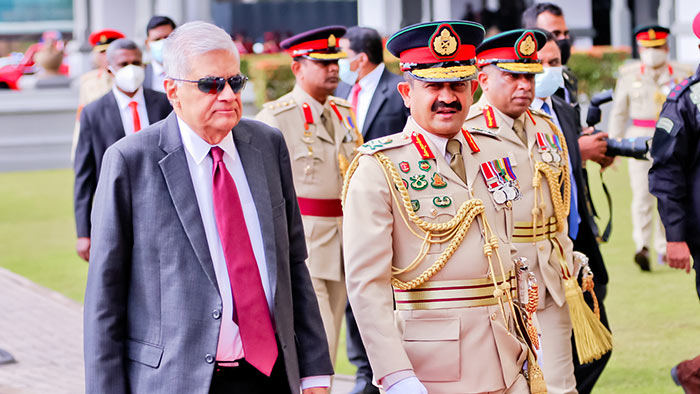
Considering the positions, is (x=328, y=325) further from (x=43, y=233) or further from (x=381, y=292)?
(x=43, y=233)

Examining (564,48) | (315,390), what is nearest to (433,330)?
(315,390)

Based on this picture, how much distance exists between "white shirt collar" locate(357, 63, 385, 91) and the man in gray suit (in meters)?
4.40

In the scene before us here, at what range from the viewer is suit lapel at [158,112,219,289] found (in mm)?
3131

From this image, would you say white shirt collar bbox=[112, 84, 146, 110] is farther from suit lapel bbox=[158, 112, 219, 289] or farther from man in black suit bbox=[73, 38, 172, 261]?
suit lapel bbox=[158, 112, 219, 289]

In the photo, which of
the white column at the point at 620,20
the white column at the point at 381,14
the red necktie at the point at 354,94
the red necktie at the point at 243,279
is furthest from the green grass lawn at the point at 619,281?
the white column at the point at 620,20

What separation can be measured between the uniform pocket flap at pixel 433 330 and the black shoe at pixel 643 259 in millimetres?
6295

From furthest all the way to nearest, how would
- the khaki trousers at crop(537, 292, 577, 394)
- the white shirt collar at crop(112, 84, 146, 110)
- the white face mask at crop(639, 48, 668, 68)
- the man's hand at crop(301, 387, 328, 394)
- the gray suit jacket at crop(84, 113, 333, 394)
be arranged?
the white face mask at crop(639, 48, 668, 68)
the white shirt collar at crop(112, 84, 146, 110)
the khaki trousers at crop(537, 292, 577, 394)
the man's hand at crop(301, 387, 328, 394)
the gray suit jacket at crop(84, 113, 333, 394)

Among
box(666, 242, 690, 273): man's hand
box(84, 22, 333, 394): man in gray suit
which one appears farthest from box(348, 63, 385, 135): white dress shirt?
box(84, 22, 333, 394): man in gray suit

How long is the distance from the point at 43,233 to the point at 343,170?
305 inches

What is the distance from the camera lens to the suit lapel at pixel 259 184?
3234mm

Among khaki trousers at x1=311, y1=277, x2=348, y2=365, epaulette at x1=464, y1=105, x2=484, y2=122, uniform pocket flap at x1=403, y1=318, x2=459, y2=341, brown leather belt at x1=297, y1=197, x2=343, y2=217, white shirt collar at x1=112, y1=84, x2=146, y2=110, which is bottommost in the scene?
khaki trousers at x1=311, y1=277, x2=348, y2=365

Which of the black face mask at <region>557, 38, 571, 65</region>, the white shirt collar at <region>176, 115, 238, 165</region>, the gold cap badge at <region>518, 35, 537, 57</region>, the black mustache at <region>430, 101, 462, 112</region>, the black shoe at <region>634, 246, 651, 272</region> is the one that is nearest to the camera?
the white shirt collar at <region>176, 115, 238, 165</region>

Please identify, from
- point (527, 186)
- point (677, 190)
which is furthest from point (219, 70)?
point (677, 190)

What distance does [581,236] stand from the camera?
18.7 feet
